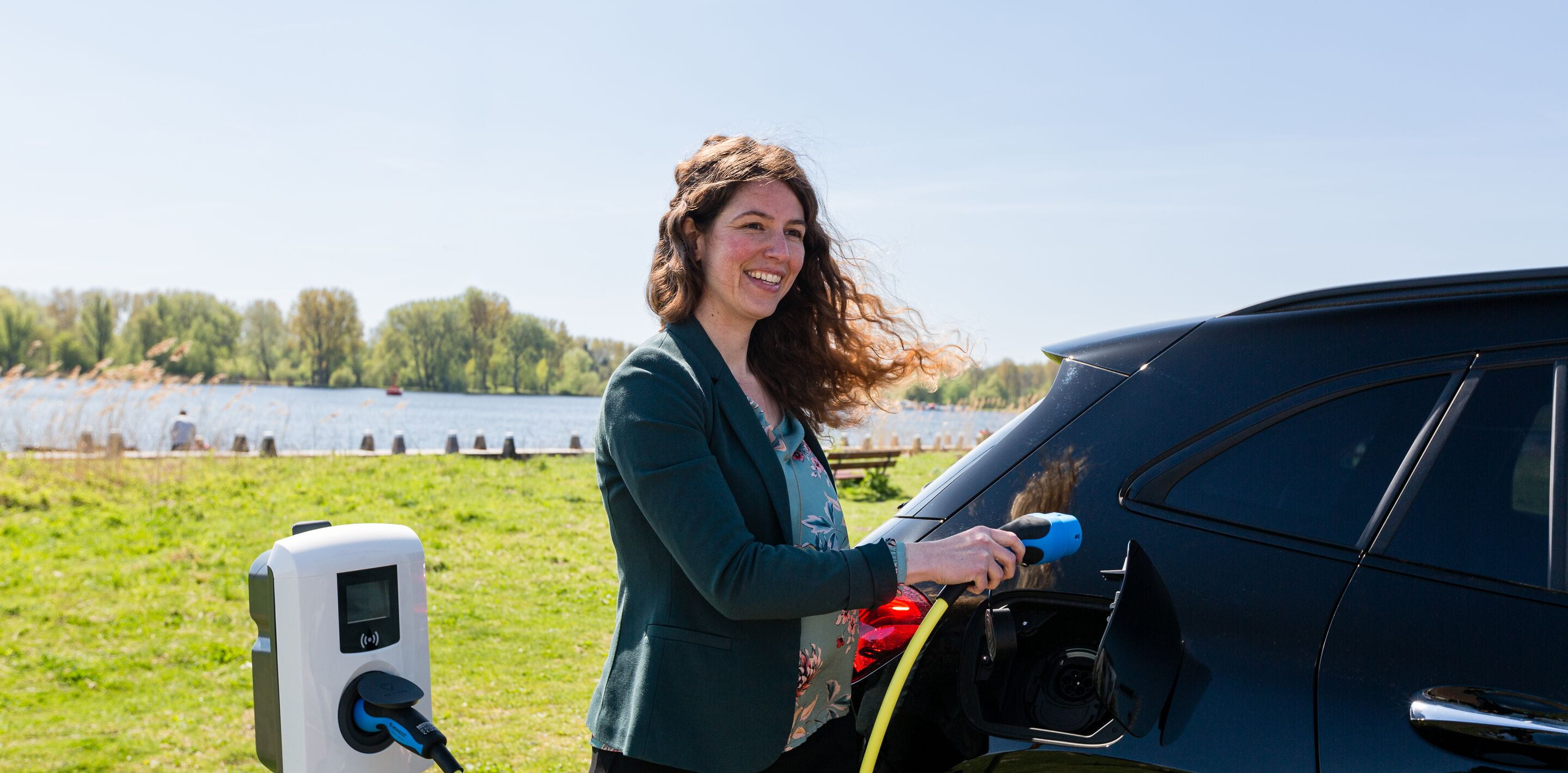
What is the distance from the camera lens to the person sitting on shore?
1331 centimetres

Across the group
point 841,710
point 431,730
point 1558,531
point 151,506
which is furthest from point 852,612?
point 151,506

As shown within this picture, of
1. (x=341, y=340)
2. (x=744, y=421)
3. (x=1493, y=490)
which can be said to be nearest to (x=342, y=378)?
(x=341, y=340)

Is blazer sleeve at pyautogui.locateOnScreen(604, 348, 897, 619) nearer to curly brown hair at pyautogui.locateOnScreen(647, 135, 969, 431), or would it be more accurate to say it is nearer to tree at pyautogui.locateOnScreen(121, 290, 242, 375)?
curly brown hair at pyautogui.locateOnScreen(647, 135, 969, 431)

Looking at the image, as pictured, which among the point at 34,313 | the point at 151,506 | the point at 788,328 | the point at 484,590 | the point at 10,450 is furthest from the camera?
the point at 34,313

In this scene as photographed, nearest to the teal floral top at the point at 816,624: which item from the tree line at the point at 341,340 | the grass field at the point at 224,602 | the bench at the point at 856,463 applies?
the grass field at the point at 224,602

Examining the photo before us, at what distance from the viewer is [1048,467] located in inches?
74.0

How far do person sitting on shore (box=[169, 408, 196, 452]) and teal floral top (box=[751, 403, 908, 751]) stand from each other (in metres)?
13.4

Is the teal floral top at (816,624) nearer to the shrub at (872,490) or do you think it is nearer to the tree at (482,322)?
the shrub at (872,490)

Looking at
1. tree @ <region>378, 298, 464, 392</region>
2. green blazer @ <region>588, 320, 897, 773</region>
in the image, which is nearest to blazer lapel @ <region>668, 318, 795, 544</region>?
green blazer @ <region>588, 320, 897, 773</region>

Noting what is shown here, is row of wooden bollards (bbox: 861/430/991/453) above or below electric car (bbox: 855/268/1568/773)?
below

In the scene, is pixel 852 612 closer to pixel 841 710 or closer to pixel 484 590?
pixel 841 710

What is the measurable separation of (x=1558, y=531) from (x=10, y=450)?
1410 cm

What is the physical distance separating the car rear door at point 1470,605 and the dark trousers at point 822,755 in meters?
0.81

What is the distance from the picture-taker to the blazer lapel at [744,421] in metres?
1.78
